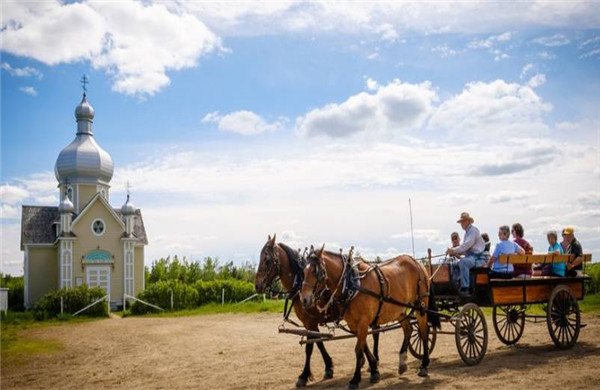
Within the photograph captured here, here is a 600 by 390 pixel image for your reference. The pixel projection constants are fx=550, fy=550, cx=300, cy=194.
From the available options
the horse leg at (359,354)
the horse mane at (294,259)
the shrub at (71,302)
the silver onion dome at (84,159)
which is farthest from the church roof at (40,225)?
the horse leg at (359,354)

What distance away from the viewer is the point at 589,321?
1802 centimetres

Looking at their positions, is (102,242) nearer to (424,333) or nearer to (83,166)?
(83,166)

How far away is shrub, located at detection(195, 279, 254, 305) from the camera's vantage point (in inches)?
1282

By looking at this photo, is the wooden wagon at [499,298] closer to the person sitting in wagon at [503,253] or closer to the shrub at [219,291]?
the person sitting in wagon at [503,253]

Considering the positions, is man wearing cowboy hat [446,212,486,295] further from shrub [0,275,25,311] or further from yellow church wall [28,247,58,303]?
shrub [0,275,25,311]

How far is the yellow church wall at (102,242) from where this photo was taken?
1346 inches

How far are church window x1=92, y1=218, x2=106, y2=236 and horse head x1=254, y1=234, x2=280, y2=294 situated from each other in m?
27.0

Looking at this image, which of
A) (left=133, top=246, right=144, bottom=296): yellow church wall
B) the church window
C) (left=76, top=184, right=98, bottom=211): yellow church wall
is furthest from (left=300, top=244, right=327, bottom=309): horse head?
(left=76, top=184, right=98, bottom=211): yellow church wall

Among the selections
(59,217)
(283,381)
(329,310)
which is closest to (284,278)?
(329,310)

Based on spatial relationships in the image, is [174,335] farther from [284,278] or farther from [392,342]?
[284,278]

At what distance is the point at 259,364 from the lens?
41.5 ft

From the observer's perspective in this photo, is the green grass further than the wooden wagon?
Yes

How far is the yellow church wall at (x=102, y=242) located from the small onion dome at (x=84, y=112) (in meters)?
7.22

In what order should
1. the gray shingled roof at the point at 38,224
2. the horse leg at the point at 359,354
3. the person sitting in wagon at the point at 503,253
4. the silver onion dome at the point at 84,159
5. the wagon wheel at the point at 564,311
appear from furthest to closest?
the silver onion dome at the point at 84,159 → the gray shingled roof at the point at 38,224 → the wagon wheel at the point at 564,311 → the person sitting in wagon at the point at 503,253 → the horse leg at the point at 359,354
